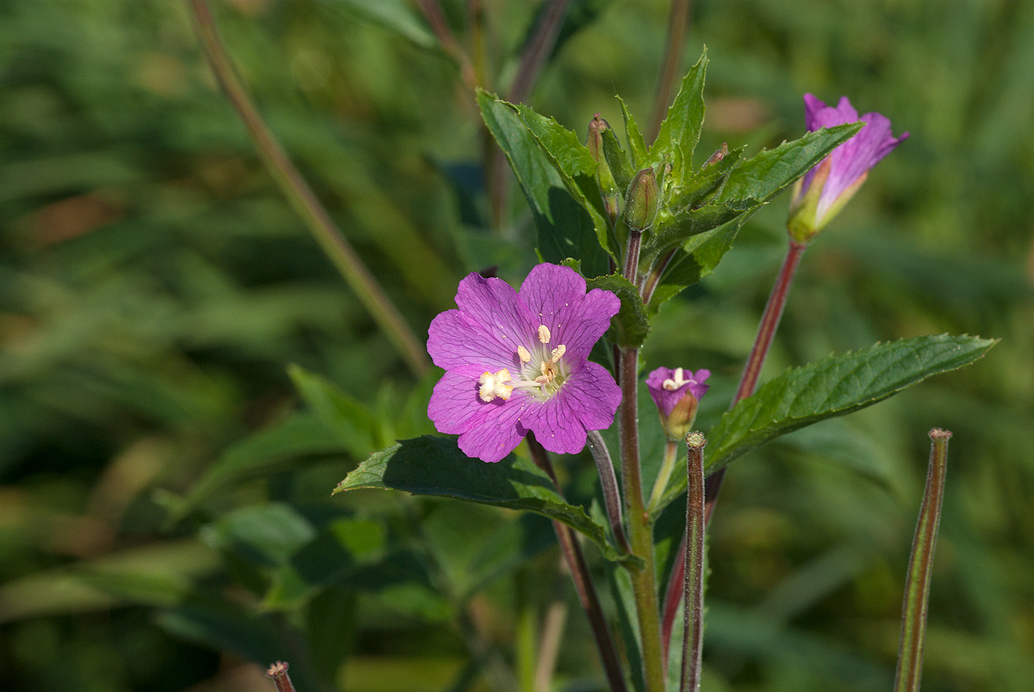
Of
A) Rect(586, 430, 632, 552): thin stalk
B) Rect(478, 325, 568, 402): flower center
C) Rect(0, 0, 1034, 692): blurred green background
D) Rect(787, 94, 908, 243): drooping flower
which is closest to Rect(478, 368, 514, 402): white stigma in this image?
Rect(478, 325, 568, 402): flower center

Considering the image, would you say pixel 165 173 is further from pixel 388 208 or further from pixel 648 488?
pixel 648 488

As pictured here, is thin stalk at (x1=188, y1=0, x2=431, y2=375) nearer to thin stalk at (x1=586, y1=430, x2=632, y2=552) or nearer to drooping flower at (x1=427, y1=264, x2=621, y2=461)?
drooping flower at (x1=427, y1=264, x2=621, y2=461)

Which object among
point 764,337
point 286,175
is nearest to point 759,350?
point 764,337

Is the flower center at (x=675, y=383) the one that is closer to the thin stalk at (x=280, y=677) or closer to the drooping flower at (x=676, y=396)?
the drooping flower at (x=676, y=396)

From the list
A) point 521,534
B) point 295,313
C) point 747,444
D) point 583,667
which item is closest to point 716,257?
point 747,444

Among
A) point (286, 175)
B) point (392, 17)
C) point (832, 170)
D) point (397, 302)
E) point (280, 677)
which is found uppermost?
point (397, 302)

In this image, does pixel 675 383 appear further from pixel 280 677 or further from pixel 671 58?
pixel 671 58
